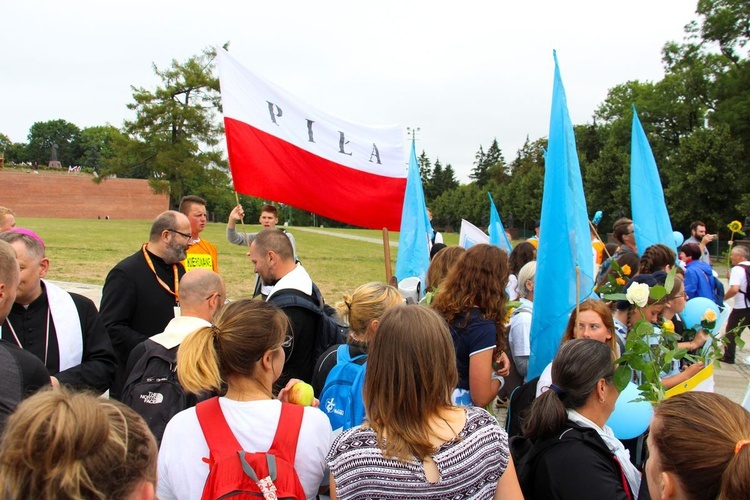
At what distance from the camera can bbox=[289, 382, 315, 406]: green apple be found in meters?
2.39

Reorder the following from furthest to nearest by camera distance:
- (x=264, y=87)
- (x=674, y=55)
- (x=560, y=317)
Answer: (x=674, y=55), (x=264, y=87), (x=560, y=317)

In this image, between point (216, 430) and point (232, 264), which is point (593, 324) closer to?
point (216, 430)

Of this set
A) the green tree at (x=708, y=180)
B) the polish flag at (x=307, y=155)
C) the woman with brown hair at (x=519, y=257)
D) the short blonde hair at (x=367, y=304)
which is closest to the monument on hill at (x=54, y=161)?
the green tree at (x=708, y=180)

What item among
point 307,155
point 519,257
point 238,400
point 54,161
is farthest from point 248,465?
point 54,161

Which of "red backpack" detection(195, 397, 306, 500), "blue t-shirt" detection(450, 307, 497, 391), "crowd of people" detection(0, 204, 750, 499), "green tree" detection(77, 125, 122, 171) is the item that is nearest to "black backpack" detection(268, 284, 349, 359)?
"crowd of people" detection(0, 204, 750, 499)

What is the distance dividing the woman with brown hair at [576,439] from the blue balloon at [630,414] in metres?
0.55

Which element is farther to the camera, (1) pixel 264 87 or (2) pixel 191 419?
(1) pixel 264 87

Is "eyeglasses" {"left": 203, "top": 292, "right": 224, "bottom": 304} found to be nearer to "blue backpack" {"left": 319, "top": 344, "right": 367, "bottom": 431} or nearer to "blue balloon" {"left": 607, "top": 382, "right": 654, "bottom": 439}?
"blue backpack" {"left": 319, "top": 344, "right": 367, "bottom": 431}

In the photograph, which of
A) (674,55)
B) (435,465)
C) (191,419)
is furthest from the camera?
(674,55)

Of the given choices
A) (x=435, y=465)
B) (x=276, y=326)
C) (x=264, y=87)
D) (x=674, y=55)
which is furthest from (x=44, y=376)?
(x=674, y=55)

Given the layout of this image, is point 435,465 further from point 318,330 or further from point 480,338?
point 318,330

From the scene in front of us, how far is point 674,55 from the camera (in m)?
42.1

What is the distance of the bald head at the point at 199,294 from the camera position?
3.09 meters

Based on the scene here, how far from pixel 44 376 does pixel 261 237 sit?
191 cm
